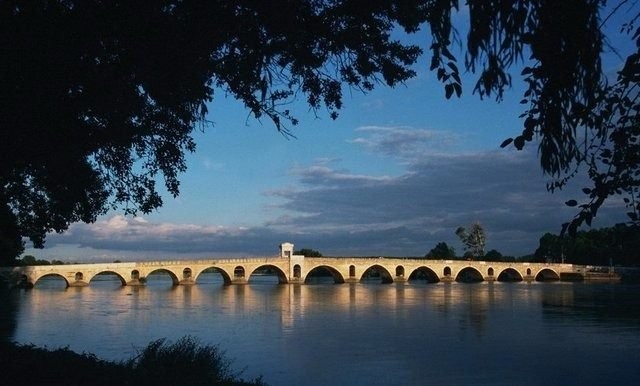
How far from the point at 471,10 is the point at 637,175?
49.0 inches

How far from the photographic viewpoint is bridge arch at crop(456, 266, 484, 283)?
301 ft

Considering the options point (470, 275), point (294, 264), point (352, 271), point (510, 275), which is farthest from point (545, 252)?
point (294, 264)

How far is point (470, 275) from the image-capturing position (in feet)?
333

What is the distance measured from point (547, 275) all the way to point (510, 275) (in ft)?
23.9

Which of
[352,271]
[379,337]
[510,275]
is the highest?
[352,271]

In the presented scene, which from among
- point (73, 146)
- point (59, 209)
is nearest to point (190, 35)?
point (73, 146)

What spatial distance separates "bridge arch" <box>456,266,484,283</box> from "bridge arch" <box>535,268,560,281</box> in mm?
8867

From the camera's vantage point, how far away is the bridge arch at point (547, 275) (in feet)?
300

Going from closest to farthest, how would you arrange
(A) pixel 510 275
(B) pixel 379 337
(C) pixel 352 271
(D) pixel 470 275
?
(B) pixel 379 337
(C) pixel 352 271
(A) pixel 510 275
(D) pixel 470 275

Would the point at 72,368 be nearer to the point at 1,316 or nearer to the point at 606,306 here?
the point at 1,316

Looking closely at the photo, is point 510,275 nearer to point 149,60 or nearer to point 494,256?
point 494,256

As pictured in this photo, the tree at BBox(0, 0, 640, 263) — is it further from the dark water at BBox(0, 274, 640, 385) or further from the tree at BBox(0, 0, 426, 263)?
the dark water at BBox(0, 274, 640, 385)

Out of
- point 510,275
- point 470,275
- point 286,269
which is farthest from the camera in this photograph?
point 470,275

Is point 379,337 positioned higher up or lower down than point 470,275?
lower down
